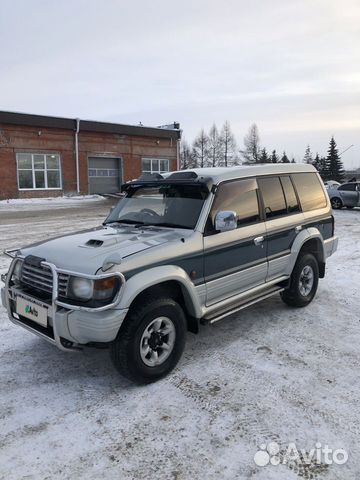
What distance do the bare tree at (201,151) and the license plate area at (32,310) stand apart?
77.4 metres

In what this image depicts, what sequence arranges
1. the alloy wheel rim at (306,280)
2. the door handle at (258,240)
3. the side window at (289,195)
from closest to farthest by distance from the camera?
the door handle at (258,240) → the side window at (289,195) → the alloy wheel rim at (306,280)

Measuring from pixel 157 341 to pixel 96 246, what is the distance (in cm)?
105

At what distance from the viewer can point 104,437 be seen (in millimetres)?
3029

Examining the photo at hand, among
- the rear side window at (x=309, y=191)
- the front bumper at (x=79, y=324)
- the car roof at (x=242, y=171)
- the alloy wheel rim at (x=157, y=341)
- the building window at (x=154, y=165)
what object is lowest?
the alloy wheel rim at (x=157, y=341)

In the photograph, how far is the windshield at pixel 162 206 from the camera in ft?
14.5

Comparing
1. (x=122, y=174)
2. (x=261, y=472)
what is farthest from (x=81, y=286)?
(x=122, y=174)

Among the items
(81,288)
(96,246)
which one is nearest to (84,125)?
(96,246)

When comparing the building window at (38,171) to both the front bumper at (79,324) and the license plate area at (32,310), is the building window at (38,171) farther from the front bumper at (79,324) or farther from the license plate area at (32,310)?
the front bumper at (79,324)

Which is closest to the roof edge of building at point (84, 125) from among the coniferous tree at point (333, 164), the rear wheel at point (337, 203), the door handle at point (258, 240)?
the rear wheel at point (337, 203)

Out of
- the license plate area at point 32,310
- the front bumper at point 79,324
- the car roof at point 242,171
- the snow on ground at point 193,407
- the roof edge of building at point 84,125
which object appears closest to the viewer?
the snow on ground at point 193,407

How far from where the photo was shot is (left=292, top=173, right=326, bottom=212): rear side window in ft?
19.0

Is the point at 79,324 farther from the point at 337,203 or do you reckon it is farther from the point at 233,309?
the point at 337,203

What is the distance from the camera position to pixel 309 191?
6008 millimetres

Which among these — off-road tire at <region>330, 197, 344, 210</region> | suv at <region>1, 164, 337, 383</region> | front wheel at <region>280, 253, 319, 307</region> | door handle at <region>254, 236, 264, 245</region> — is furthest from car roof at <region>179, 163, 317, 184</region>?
off-road tire at <region>330, 197, 344, 210</region>
